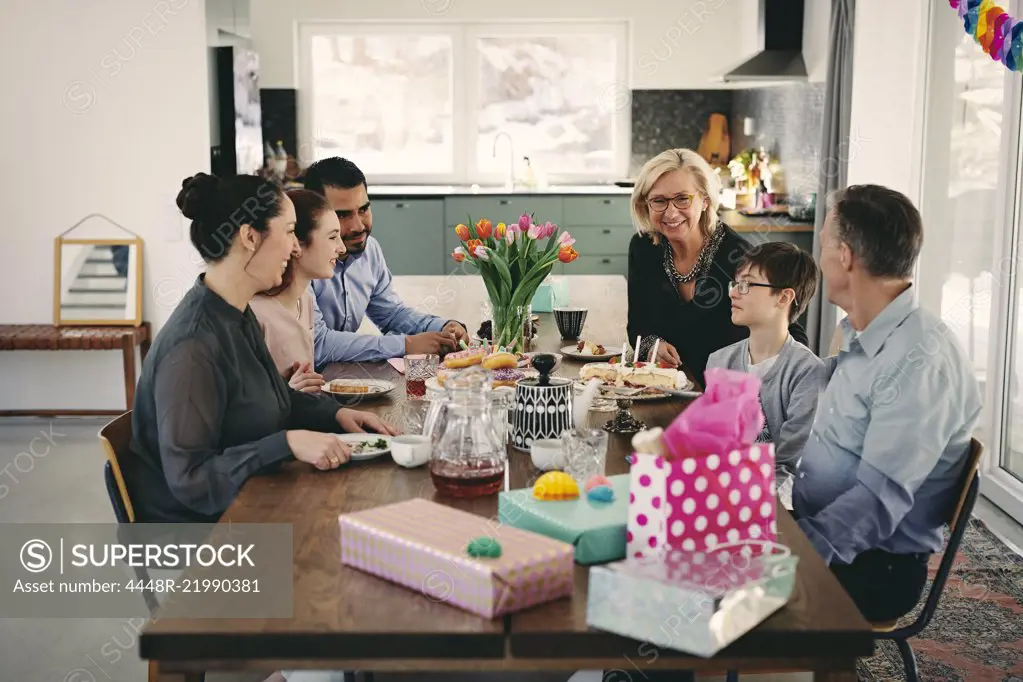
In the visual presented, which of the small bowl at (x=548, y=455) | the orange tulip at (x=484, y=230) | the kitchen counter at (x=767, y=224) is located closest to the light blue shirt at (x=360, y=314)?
the orange tulip at (x=484, y=230)

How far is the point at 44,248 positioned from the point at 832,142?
402 centimetres

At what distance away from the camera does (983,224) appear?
4.55 metres

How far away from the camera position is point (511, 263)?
10.2 feet

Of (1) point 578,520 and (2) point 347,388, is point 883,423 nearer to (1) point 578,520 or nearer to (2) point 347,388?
(1) point 578,520

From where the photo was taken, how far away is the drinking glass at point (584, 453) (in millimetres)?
1894

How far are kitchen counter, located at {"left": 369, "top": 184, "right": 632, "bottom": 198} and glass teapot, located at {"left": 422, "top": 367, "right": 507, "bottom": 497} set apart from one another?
241 inches

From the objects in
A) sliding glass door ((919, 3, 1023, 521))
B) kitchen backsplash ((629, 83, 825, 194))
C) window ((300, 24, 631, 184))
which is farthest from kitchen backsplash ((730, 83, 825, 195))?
window ((300, 24, 631, 184))

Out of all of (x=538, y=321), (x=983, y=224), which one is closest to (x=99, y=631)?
(x=538, y=321)

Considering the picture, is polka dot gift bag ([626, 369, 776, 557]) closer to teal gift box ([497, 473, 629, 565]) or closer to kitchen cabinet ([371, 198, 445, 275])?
teal gift box ([497, 473, 629, 565])

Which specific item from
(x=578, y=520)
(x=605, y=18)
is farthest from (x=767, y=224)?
(x=578, y=520)

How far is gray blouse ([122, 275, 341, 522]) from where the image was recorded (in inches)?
80.7

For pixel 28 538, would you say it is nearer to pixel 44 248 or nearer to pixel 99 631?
pixel 99 631

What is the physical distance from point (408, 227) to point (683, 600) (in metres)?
6.73

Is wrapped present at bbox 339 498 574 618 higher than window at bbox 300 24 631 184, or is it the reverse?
window at bbox 300 24 631 184
